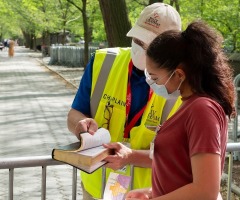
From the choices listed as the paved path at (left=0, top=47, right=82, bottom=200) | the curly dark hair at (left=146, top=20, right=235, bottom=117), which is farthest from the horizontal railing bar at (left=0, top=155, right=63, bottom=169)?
the paved path at (left=0, top=47, right=82, bottom=200)

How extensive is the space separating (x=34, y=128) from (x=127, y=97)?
28.1 ft

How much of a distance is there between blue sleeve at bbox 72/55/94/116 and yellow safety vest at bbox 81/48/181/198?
44 millimetres

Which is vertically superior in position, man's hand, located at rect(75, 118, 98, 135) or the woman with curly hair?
the woman with curly hair

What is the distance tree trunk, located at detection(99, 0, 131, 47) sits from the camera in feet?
22.8

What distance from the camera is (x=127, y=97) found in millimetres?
2793

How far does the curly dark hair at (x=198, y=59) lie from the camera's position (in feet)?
6.45

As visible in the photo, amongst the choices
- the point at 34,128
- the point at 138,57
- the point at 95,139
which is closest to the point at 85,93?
the point at 138,57

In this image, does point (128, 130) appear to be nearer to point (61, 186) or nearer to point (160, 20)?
point (160, 20)

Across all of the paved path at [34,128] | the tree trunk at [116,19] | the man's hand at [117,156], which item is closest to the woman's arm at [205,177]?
the man's hand at [117,156]

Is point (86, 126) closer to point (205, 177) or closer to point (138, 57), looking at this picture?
point (138, 57)

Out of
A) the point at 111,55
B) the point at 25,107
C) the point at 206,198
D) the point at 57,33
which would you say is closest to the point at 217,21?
Result: the point at 25,107

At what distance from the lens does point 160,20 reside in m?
2.69

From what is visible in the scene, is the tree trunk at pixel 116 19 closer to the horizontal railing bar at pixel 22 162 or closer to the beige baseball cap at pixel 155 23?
the beige baseball cap at pixel 155 23

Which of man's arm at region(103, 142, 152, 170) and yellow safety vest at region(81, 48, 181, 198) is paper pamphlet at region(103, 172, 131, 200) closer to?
yellow safety vest at region(81, 48, 181, 198)
